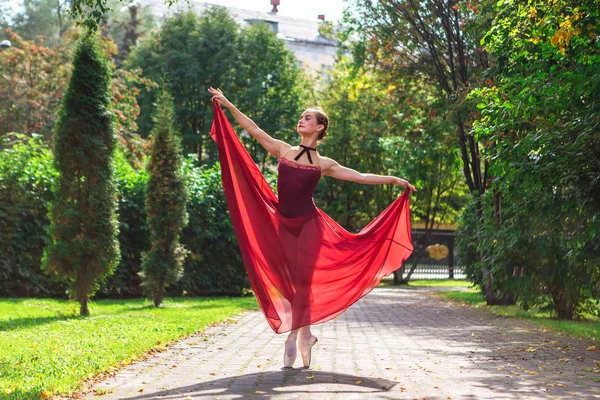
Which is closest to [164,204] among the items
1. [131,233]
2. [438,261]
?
[131,233]

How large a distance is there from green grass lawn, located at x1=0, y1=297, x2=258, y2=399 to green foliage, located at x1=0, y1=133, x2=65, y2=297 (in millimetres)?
1212

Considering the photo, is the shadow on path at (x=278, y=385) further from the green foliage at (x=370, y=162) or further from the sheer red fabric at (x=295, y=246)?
the green foliage at (x=370, y=162)

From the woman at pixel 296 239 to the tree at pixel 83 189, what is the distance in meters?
6.51

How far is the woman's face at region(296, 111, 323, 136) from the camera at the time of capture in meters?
8.43

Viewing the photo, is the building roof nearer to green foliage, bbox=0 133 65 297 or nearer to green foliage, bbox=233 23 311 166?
green foliage, bbox=233 23 311 166

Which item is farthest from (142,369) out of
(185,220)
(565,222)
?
(185,220)

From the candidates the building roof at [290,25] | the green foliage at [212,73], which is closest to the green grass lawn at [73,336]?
the green foliage at [212,73]

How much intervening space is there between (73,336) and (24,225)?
9.58 meters

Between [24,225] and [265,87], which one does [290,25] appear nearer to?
[265,87]

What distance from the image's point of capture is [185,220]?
1886cm

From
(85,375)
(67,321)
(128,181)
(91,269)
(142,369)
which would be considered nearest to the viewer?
(85,375)

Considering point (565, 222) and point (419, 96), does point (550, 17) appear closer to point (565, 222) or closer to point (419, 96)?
point (565, 222)

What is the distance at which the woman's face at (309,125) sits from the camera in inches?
332

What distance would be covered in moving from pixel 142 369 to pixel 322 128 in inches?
114
